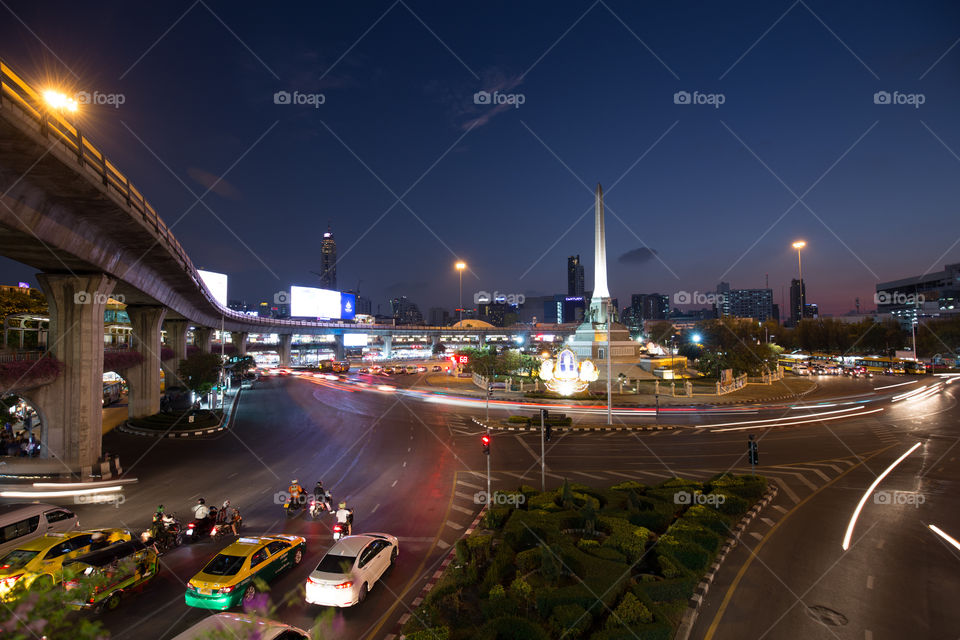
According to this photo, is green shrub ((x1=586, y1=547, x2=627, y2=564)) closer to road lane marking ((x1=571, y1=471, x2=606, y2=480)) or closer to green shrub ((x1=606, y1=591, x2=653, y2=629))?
green shrub ((x1=606, y1=591, x2=653, y2=629))

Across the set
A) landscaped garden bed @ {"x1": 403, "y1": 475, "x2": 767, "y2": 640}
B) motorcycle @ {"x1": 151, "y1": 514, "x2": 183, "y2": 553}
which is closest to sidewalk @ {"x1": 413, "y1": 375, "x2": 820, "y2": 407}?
landscaped garden bed @ {"x1": 403, "y1": 475, "x2": 767, "y2": 640}

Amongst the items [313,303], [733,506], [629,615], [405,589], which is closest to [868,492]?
[733,506]

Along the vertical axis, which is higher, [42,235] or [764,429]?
[42,235]

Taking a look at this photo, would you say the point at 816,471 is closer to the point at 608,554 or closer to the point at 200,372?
the point at 608,554

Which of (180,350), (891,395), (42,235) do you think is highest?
(42,235)

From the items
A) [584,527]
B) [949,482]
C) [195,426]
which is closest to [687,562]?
[584,527]

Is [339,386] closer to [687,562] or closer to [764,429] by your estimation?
[764,429]
